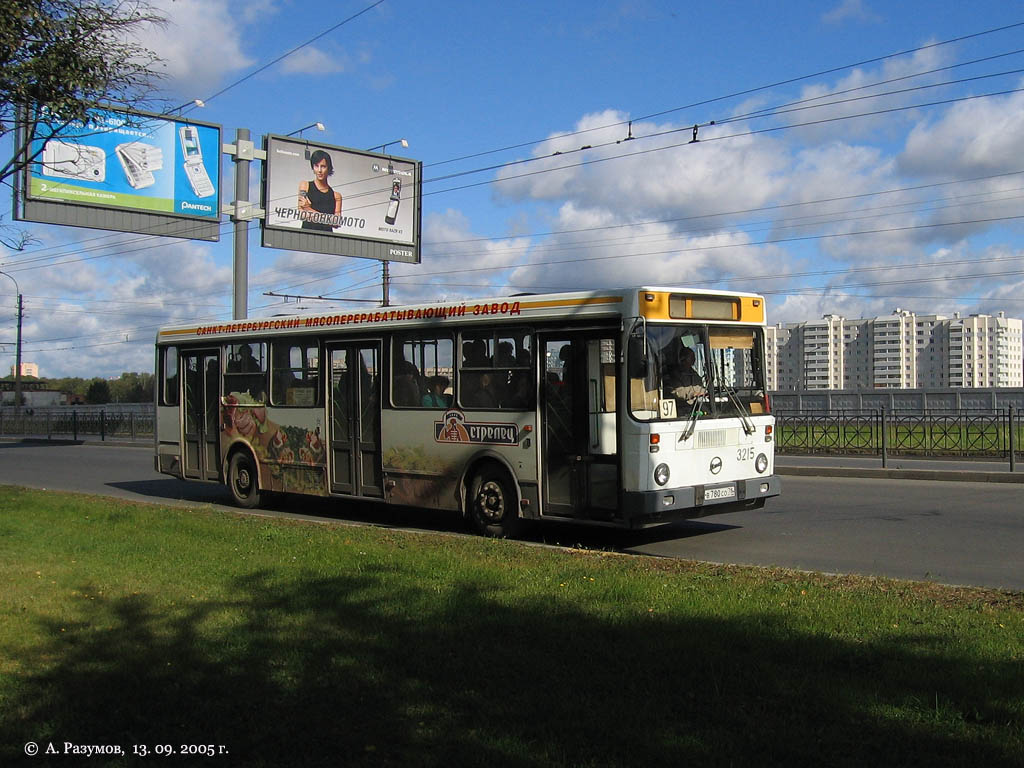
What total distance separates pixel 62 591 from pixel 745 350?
7.57 meters

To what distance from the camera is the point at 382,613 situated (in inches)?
265

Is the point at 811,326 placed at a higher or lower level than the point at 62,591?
higher

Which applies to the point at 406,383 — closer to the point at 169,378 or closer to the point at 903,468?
the point at 169,378

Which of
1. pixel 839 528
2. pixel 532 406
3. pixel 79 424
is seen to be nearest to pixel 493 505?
pixel 532 406

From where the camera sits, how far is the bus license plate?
35.1 ft

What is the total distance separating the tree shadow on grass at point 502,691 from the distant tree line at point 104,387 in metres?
92.7

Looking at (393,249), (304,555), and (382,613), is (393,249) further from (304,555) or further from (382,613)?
(382,613)

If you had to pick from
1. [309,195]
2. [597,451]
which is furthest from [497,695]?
[309,195]

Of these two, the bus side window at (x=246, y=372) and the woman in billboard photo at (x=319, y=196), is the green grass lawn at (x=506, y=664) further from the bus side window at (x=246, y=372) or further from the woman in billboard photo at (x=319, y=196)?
the woman in billboard photo at (x=319, y=196)

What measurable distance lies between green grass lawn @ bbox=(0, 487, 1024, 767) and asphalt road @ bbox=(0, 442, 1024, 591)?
5.68 ft

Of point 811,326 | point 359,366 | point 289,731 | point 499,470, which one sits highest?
point 811,326

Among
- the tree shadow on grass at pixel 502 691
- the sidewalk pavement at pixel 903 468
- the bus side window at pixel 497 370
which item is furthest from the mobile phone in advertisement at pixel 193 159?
the tree shadow on grass at pixel 502 691

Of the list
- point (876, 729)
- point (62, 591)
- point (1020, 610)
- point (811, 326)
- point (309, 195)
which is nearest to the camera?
point (876, 729)

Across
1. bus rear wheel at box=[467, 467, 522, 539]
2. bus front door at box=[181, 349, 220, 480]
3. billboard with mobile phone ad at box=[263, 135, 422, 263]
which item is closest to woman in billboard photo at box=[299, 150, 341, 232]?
billboard with mobile phone ad at box=[263, 135, 422, 263]
